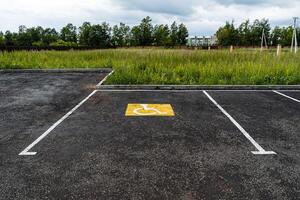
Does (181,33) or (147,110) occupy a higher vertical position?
(181,33)

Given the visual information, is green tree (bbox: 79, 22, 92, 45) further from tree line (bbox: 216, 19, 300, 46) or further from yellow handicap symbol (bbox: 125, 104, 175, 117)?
yellow handicap symbol (bbox: 125, 104, 175, 117)

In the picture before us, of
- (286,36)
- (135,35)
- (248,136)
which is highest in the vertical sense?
(135,35)

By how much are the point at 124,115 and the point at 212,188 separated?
141 inches

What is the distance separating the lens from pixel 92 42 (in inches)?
2975

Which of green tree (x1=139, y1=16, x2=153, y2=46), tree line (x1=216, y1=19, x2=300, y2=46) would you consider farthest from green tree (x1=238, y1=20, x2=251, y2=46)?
green tree (x1=139, y1=16, x2=153, y2=46)

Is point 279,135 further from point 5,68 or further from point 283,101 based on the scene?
point 5,68

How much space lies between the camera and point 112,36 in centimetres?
7762

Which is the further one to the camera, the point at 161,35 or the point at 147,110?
the point at 161,35

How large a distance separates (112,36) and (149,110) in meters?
A: 74.7

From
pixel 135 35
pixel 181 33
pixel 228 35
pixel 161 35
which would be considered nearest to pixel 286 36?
pixel 228 35

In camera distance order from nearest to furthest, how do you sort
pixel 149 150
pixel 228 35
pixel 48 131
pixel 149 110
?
pixel 149 150 < pixel 48 131 < pixel 149 110 < pixel 228 35

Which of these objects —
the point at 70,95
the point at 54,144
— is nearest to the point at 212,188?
the point at 54,144

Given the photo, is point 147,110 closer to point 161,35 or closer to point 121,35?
point 161,35

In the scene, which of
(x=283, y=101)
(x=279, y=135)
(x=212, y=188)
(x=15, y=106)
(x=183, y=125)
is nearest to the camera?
(x=212, y=188)
